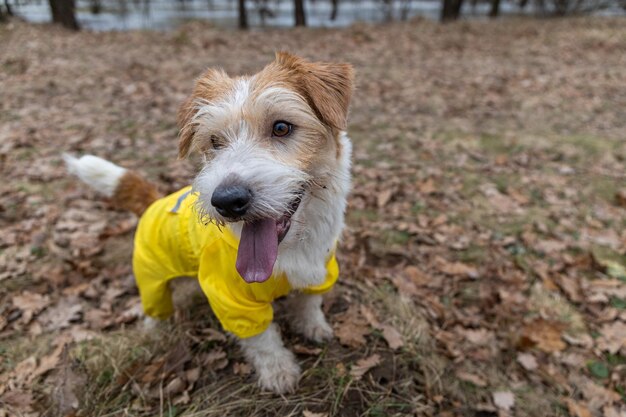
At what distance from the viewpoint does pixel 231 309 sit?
2.50 metres

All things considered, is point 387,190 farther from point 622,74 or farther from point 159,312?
point 622,74

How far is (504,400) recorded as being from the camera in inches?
118

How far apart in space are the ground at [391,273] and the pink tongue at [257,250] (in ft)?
→ 3.69

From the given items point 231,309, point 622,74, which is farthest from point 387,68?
point 231,309

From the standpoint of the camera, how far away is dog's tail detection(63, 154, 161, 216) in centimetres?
328

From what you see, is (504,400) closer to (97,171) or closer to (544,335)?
(544,335)

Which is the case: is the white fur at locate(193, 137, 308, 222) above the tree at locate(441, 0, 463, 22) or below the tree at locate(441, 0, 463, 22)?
below

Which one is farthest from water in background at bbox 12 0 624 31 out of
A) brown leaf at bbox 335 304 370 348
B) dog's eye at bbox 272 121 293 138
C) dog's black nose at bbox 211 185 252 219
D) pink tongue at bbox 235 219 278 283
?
dog's black nose at bbox 211 185 252 219

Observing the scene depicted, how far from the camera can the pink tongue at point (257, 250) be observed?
7.36 ft

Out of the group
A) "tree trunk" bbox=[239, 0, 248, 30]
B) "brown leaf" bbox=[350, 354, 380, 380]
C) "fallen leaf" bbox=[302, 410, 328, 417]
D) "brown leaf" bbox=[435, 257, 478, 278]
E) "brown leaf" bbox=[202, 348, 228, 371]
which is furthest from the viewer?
"tree trunk" bbox=[239, 0, 248, 30]

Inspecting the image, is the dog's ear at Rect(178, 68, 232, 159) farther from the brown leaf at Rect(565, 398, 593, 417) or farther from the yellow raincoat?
the brown leaf at Rect(565, 398, 593, 417)

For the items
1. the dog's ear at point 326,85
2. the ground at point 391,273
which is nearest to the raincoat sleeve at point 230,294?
the ground at point 391,273

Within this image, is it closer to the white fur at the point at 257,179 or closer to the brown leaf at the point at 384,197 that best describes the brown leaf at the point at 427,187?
the brown leaf at the point at 384,197

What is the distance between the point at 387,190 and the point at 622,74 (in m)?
9.46
